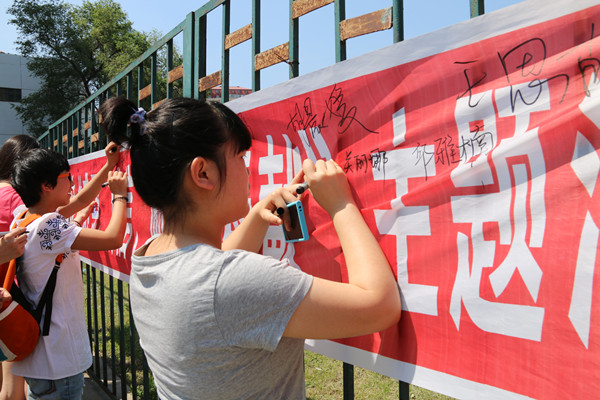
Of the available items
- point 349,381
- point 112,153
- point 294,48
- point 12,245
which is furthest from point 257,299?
point 112,153

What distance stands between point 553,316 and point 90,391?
356 centimetres

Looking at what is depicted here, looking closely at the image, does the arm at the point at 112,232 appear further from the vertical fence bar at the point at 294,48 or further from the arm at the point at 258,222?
the vertical fence bar at the point at 294,48

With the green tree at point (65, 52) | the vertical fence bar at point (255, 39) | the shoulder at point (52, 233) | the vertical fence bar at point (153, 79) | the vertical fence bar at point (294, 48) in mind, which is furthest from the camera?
the green tree at point (65, 52)

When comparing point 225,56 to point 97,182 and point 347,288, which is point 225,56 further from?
point 347,288

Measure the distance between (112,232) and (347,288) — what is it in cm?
158

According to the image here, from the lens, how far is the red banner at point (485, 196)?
2.83 feet

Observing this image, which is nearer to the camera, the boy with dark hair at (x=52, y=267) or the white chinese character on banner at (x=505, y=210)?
the white chinese character on banner at (x=505, y=210)

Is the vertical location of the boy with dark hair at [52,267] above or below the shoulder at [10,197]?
below

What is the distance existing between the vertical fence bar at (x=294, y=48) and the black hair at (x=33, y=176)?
1.34 metres

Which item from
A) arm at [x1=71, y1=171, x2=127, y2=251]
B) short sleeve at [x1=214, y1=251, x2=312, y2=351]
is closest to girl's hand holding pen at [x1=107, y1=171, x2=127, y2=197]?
arm at [x1=71, y1=171, x2=127, y2=251]

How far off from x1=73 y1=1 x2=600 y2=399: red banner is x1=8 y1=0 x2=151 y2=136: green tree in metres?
23.9

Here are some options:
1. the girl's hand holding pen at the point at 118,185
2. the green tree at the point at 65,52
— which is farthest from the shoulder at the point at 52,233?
the green tree at the point at 65,52

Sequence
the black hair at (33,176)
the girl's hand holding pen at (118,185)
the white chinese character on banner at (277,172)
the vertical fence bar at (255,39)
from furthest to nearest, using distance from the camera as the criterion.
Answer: the girl's hand holding pen at (118,185) < the black hair at (33,176) < the vertical fence bar at (255,39) < the white chinese character on banner at (277,172)

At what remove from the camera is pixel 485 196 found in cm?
100
